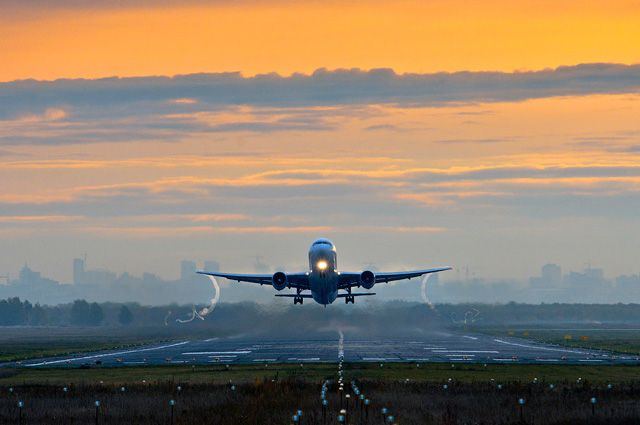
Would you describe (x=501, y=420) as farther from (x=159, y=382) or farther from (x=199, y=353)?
(x=199, y=353)

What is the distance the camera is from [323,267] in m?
107

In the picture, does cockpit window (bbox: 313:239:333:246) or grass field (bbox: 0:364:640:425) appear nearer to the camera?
grass field (bbox: 0:364:640:425)

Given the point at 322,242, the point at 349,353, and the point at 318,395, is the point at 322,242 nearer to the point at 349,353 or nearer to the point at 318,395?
the point at 349,353

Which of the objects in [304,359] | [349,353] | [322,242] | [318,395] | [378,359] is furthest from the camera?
[349,353]

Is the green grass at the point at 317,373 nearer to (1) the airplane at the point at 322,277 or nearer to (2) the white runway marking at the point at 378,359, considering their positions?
(2) the white runway marking at the point at 378,359

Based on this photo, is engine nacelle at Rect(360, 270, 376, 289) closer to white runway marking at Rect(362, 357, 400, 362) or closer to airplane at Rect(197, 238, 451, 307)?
airplane at Rect(197, 238, 451, 307)

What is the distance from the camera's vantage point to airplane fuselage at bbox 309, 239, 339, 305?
106250 millimetres

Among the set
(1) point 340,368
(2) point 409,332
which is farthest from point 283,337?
(1) point 340,368

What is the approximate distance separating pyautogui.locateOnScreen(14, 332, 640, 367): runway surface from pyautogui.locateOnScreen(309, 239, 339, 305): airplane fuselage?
23.3 ft

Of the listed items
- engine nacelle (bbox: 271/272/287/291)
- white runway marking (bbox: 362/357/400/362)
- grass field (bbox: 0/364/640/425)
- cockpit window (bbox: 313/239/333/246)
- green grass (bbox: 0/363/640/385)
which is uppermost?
cockpit window (bbox: 313/239/333/246)

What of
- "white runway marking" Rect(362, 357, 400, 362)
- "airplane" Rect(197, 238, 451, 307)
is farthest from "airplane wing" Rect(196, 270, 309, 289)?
"white runway marking" Rect(362, 357, 400, 362)

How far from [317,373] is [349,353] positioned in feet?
99.1

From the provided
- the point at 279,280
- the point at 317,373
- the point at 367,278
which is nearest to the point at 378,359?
the point at 367,278

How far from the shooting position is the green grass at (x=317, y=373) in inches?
3275
